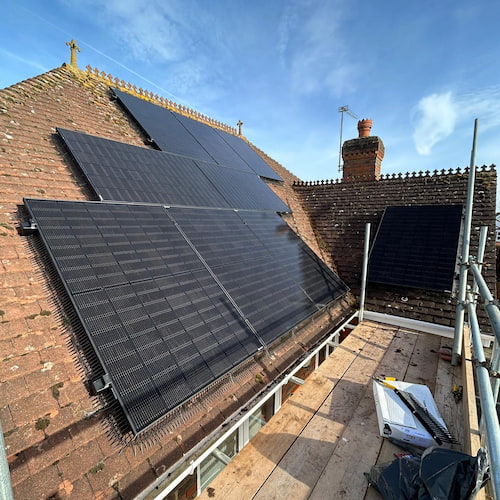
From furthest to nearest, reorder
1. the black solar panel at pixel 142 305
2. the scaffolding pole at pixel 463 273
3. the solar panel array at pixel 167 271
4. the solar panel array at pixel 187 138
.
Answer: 1. the solar panel array at pixel 187 138
2. the scaffolding pole at pixel 463 273
3. the solar panel array at pixel 167 271
4. the black solar panel at pixel 142 305

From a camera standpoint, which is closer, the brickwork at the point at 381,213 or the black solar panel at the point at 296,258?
the black solar panel at the point at 296,258

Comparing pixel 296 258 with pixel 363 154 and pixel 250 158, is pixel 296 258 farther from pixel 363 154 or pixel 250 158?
pixel 363 154

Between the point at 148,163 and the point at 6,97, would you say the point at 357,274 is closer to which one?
the point at 148,163

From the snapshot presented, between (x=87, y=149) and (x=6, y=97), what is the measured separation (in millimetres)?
2336

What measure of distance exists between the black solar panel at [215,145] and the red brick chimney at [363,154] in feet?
Result: 18.4

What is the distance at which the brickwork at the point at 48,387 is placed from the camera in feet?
7.57

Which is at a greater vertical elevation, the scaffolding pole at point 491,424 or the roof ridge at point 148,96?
the roof ridge at point 148,96

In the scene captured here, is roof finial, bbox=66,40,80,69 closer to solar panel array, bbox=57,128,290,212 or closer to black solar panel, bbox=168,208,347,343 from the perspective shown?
solar panel array, bbox=57,128,290,212

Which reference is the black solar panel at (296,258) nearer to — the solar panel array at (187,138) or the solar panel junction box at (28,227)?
the solar panel array at (187,138)

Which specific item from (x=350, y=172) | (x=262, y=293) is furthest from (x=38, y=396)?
(x=350, y=172)

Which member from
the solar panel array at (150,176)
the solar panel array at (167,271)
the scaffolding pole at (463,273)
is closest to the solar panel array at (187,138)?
the solar panel array at (167,271)

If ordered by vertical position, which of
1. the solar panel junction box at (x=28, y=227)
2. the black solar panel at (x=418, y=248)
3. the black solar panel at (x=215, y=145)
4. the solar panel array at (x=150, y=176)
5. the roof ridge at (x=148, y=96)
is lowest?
the black solar panel at (x=418, y=248)

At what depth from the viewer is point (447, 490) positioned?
7.47ft

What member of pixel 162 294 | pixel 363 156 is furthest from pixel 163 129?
pixel 363 156
